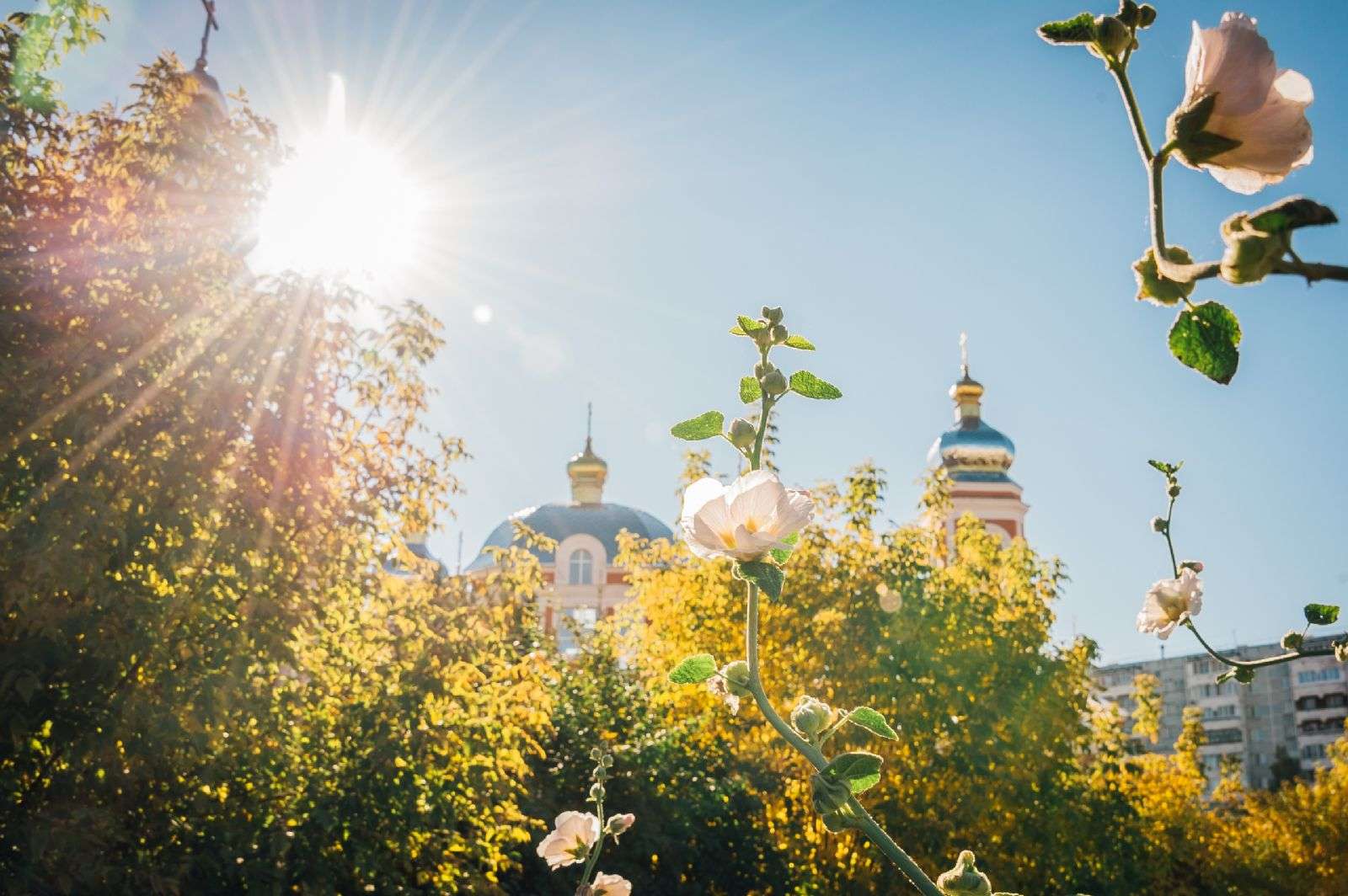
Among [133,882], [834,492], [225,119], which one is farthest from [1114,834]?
[225,119]

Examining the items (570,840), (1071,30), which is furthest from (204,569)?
(1071,30)

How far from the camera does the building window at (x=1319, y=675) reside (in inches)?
2544

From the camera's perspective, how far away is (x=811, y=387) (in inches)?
53.7

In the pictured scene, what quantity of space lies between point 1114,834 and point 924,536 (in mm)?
4437

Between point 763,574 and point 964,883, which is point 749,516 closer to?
point 763,574

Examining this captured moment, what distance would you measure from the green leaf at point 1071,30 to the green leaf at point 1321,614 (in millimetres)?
1139

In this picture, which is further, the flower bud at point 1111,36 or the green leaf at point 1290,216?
the flower bud at point 1111,36

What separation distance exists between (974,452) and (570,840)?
37954 millimetres

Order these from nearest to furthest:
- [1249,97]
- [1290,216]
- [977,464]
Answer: [1290,216] < [1249,97] < [977,464]

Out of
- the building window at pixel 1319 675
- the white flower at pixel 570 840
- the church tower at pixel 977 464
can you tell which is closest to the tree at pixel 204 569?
the white flower at pixel 570 840

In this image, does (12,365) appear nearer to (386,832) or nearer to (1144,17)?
(386,832)

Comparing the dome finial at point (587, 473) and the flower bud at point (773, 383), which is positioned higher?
the dome finial at point (587, 473)

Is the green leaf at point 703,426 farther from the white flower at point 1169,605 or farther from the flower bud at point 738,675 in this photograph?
the white flower at point 1169,605

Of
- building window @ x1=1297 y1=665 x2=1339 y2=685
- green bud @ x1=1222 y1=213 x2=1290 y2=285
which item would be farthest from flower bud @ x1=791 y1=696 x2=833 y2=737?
building window @ x1=1297 y1=665 x2=1339 y2=685
